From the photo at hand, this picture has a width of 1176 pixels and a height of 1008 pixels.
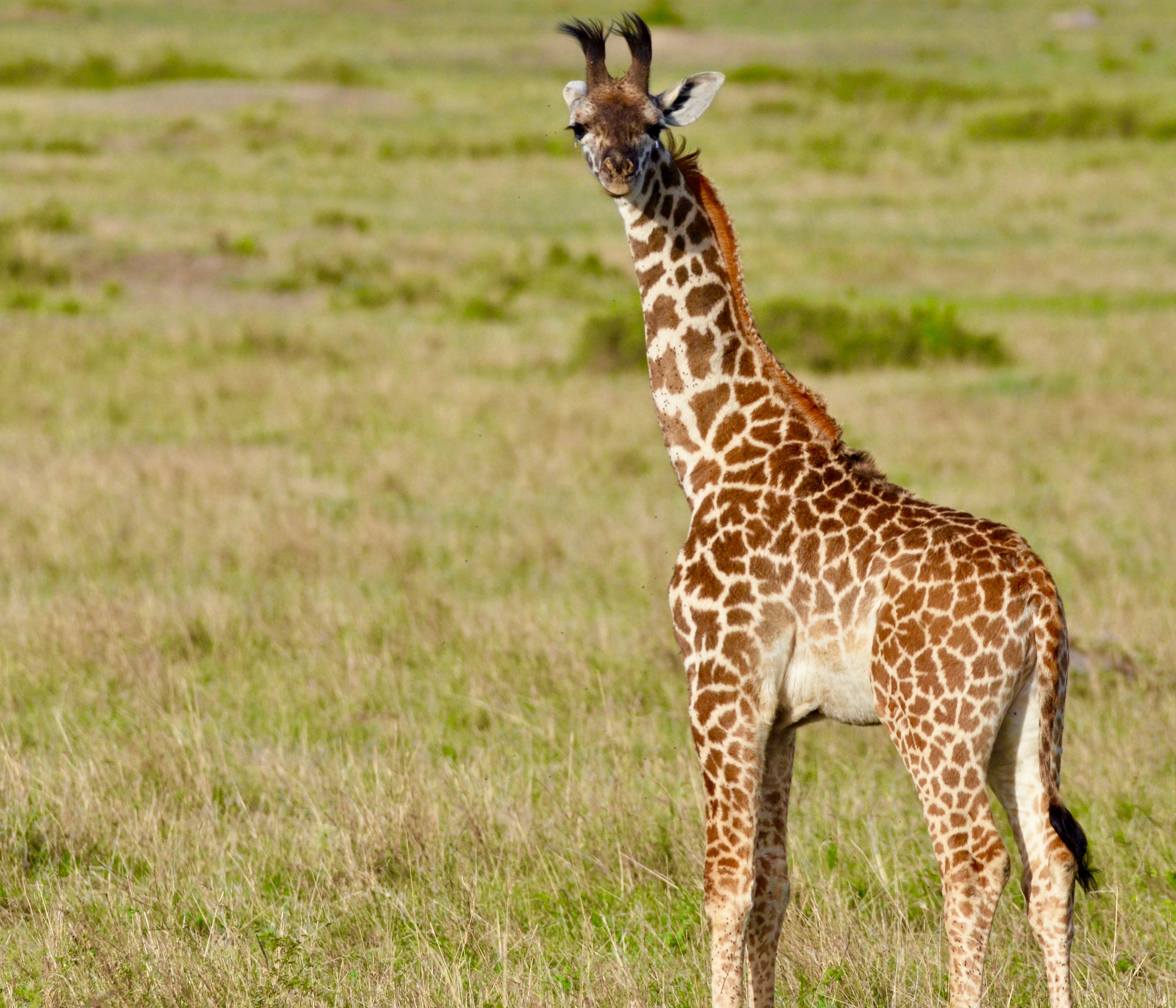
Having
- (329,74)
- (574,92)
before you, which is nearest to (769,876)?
Result: (574,92)

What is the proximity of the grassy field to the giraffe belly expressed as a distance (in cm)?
85

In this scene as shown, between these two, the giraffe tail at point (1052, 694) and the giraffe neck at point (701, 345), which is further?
the giraffe neck at point (701, 345)

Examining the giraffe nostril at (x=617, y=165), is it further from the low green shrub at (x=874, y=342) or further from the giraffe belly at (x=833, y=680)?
the low green shrub at (x=874, y=342)

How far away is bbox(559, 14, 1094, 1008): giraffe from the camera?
12.1ft

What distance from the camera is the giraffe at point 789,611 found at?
3.69m

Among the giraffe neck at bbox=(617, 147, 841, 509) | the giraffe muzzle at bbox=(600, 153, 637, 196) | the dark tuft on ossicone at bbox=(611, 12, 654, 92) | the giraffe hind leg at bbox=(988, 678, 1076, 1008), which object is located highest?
the dark tuft on ossicone at bbox=(611, 12, 654, 92)

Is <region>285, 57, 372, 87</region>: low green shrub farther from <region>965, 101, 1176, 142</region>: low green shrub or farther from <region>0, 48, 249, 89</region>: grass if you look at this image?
<region>965, 101, 1176, 142</region>: low green shrub

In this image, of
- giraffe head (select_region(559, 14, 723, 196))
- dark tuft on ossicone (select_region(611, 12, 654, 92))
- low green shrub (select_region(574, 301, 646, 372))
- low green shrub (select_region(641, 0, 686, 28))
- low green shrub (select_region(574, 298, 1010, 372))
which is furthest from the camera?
low green shrub (select_region(641, 0, 686, 28))

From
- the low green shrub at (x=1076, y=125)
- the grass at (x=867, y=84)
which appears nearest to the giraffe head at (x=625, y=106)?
the low green shrub at (x=1076, y=125)

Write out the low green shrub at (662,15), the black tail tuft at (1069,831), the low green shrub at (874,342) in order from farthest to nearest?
the low green shrub at (662,15) < the low green shrub at (874,342) < the black tail tuft at (1069,831)

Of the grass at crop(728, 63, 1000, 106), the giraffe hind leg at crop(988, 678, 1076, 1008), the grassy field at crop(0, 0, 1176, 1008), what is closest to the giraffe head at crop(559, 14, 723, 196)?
the giraffe hind leg at crop(988, 678, 1076, 1008)

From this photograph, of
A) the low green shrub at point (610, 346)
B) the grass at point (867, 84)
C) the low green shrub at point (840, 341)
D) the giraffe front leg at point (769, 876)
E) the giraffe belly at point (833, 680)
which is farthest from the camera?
the grass at point (867, 84)

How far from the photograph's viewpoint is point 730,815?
13.3 ft

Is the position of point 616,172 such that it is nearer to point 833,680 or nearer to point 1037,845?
point 833,680
